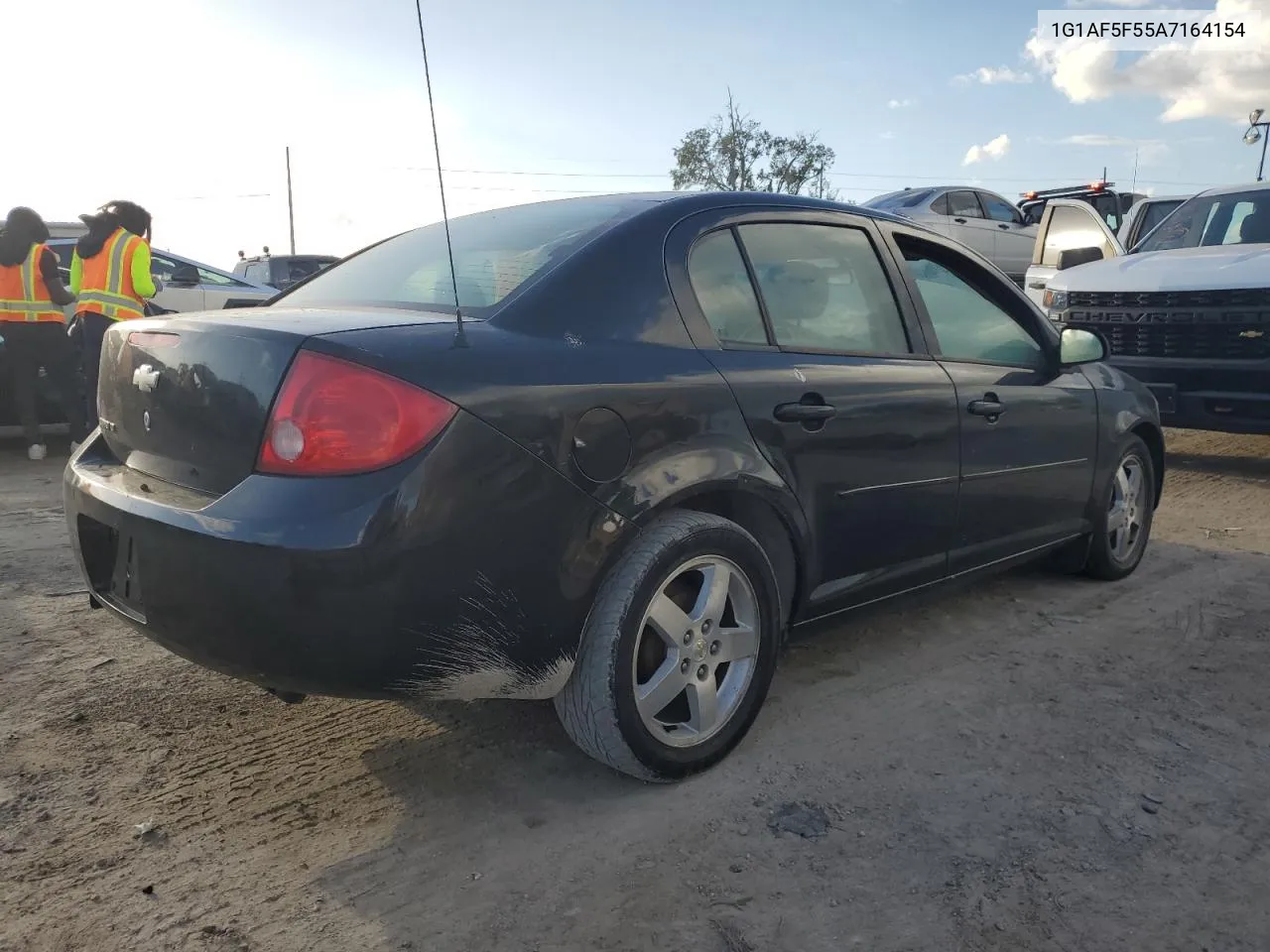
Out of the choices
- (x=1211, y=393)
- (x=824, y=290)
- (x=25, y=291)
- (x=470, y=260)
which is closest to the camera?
(x=470, y=260)

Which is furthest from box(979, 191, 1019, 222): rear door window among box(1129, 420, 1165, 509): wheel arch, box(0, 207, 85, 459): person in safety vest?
box(0, 207, 85, 459): person in safety vest

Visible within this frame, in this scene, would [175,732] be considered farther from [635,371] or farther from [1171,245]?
[1171,245]

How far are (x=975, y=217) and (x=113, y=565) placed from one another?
14.6 m

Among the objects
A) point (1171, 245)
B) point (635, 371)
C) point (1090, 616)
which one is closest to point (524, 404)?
point (635, 371)

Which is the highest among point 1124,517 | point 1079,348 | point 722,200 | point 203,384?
point 722,200

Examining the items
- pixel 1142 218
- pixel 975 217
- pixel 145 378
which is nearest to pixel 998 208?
pixel 975 217

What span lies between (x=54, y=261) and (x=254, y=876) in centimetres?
634

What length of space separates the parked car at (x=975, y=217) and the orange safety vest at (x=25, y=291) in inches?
413

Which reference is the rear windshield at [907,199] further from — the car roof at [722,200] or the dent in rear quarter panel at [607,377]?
the dent in rear quarter panel at [607,377]

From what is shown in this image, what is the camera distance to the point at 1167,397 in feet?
21.7

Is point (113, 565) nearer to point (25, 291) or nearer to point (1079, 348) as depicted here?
point (1079, 348)

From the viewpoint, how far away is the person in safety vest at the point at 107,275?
6.62 m

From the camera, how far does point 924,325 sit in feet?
11.5

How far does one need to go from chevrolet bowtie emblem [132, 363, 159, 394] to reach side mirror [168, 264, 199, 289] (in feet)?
22.5
